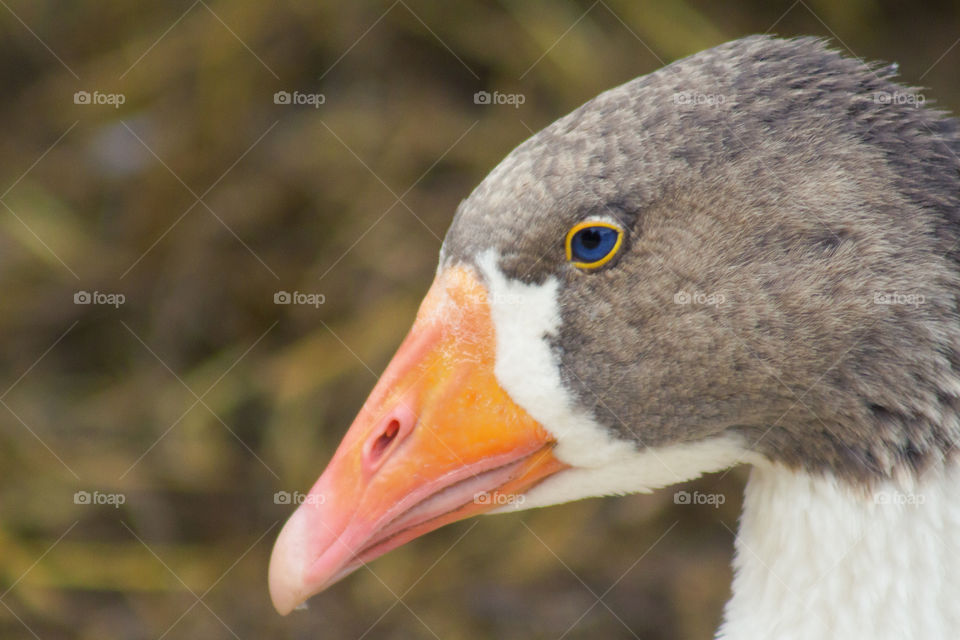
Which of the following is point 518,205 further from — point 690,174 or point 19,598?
point 19,598

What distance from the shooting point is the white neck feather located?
1930 millimetres

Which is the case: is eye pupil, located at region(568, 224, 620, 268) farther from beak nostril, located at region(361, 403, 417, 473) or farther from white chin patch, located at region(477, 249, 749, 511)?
beak nostril, located at region(361, 403, 417, 473)

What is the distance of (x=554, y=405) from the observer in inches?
80.4

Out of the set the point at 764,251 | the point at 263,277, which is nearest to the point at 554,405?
the point at 764,251

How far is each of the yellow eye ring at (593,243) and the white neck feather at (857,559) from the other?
56 cm

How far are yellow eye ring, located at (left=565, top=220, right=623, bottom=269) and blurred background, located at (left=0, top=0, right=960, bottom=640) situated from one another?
262 cm

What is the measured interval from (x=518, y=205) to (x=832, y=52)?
0.66 metres

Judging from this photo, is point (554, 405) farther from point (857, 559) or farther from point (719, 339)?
point (857, 559)

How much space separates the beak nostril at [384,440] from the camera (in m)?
2.05

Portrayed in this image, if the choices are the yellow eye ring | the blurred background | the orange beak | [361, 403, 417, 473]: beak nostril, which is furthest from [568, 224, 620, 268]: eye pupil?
the blurred background

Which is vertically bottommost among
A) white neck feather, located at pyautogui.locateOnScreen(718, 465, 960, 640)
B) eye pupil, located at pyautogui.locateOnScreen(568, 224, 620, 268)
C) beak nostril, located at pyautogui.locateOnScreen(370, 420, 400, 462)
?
beak nostril, located at pyautogui.locateOnScreen(370, 420, 400, 462)

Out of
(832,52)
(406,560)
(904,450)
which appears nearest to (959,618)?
(904,450)

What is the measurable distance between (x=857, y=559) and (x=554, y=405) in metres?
0.62

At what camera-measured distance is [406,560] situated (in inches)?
176
